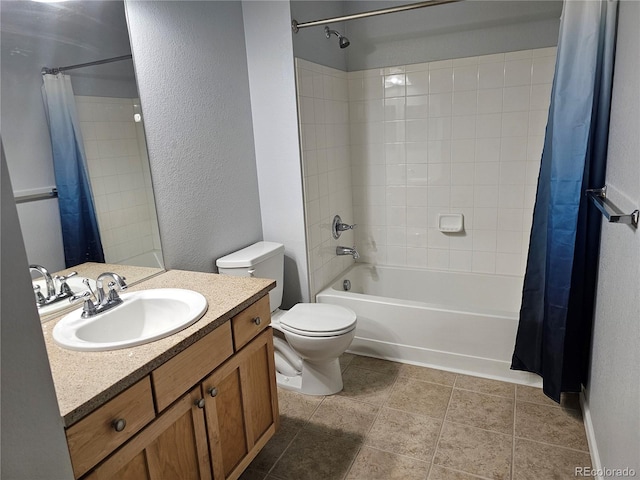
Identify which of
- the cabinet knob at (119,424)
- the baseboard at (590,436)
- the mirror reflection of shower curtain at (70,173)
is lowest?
the baseboard at (590,436)

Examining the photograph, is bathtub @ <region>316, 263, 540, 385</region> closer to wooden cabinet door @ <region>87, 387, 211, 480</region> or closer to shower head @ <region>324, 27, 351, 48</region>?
wooden cabinet door @ <region>87, 387, 211, 480</region>

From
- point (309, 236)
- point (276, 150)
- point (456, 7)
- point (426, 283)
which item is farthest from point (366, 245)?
point (456, 7)

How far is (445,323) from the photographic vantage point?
2494 mm

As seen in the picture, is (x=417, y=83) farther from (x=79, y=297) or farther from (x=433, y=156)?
(x=79, y=297)

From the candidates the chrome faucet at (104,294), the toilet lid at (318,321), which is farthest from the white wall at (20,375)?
the toilet lid at (318,321)

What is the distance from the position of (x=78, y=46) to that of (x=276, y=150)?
1183 millimetres

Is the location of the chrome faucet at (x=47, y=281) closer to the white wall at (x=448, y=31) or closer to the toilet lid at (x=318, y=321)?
the toilet lid at (x=318, y=321)

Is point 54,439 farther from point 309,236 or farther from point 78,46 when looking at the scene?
point 309,236

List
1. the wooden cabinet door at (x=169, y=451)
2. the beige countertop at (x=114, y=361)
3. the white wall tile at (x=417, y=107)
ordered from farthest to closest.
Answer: the white wall tile at (x=417, y=107)
the wooden cabinet door at (x=169, y=451)
the beige countertop at (x=114, y=361)

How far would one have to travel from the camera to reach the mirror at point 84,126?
4.60 feet

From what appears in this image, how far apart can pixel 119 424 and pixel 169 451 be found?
0.25 meters

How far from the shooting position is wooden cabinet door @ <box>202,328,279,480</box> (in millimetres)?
1463

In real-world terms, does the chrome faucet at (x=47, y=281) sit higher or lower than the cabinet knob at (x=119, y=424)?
higher

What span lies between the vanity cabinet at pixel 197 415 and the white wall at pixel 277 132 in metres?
1.01
